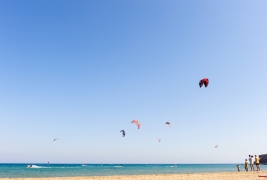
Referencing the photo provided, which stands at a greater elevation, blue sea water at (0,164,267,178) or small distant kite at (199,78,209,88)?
small distant kite at (199,78,209,88)

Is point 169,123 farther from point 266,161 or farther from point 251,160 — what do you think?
point 266,161

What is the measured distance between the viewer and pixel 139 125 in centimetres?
2291

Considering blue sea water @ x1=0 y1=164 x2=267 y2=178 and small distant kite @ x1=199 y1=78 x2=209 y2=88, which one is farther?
blue sea water @ x1=0 y1=164 x2=267 y2=178

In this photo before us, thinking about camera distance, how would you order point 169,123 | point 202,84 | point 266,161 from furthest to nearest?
point 266,161 < point 169,123 < point 202,84

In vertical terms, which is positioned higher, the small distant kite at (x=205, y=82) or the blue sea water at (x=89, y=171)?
the small distant kite at (x=205, y=82)

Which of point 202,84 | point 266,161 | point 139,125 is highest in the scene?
point 202,84

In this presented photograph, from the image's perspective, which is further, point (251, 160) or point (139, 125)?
point (251, 160)

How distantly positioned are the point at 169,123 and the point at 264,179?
39.7 feet

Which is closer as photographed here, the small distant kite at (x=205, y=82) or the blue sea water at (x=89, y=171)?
the small distant kite at (x=205, y=82)

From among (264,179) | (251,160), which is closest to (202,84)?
(264,179)

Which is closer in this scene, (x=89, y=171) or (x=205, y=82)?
(x=205, y=82)

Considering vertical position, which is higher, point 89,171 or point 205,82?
point 205,82

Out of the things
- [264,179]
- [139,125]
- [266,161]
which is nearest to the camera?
[264,179]

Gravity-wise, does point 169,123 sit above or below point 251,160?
above
